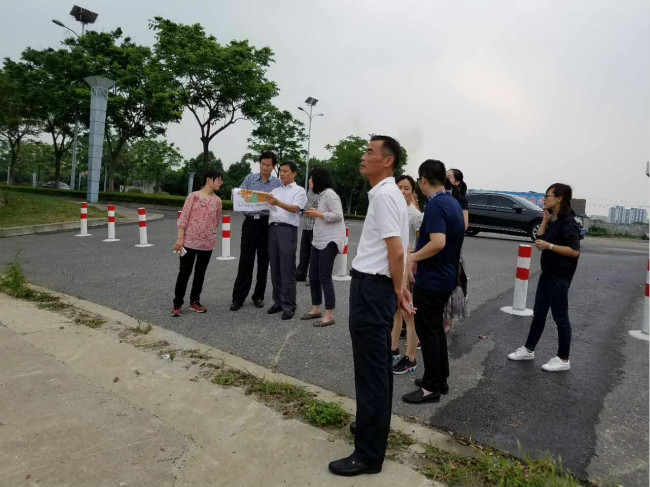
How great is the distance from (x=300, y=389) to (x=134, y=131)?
97.9 ft

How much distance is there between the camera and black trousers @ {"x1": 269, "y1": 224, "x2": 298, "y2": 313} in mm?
5430

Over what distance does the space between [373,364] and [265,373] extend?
1499 mm

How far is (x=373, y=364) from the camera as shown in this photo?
254 cm

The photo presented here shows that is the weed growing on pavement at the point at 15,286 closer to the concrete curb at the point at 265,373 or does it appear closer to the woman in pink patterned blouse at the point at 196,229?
the concrete curb at the point at 265,373

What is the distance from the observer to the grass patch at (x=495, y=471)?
7.73 feet

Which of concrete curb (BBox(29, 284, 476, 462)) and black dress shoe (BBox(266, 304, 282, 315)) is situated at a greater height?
black dress shoe (BBox(266, 304, 282, 315))

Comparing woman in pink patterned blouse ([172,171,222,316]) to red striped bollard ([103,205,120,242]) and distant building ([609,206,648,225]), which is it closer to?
red striped bollard ([103,205,120,242])

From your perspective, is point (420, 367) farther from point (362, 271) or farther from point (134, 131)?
point (134, 131)

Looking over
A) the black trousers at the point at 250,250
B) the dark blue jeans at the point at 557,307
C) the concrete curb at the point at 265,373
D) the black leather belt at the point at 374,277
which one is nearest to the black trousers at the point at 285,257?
the black trousers at the point at 250,250

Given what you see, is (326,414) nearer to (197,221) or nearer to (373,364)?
(373,364)

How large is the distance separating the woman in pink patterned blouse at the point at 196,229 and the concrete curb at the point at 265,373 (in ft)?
2.08

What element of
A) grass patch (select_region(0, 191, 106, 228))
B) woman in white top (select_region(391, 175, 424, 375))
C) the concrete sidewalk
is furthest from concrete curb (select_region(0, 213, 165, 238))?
woman in white top (select_region(391, 175, 424, 375))

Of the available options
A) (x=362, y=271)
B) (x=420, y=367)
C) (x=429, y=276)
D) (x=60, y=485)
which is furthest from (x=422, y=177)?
(x=60, y=485)

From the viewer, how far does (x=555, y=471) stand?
2.56 m
